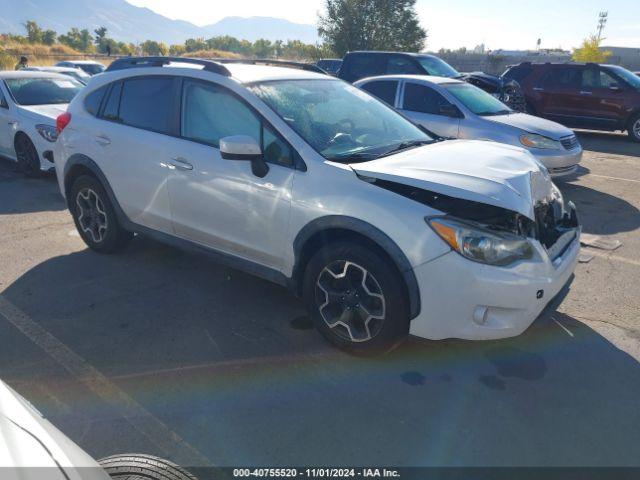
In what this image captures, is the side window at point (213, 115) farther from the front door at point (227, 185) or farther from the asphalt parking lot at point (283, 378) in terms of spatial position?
the asphalt parking lot at point (283, 378)

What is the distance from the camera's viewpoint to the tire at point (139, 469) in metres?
1.75

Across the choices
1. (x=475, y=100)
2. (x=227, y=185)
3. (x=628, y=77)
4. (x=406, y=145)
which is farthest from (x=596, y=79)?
(x=227, y=185)

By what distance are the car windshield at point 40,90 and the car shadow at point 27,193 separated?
122 centimetres

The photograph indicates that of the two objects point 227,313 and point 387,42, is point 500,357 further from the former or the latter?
point 387,42

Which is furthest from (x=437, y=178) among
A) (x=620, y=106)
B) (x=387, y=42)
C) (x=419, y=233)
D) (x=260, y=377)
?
(x=387, y=42)

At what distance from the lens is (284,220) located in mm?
3359

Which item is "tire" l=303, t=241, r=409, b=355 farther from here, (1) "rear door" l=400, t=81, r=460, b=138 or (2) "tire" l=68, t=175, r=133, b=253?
(1) "rear door" l=400, t=81, r=460, b=138

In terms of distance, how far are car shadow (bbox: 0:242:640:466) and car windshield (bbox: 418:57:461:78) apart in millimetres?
8527

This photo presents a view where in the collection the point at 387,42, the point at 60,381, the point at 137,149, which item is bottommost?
the point at 60,381

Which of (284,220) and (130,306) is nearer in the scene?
(284,220)

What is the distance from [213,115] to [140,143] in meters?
0.79

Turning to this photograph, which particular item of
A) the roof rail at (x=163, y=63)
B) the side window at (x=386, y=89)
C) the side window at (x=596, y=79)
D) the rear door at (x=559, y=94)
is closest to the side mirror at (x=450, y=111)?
the side window at (x=386, y=89)

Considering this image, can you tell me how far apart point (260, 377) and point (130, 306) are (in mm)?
1467

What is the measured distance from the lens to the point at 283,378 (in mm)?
3102
